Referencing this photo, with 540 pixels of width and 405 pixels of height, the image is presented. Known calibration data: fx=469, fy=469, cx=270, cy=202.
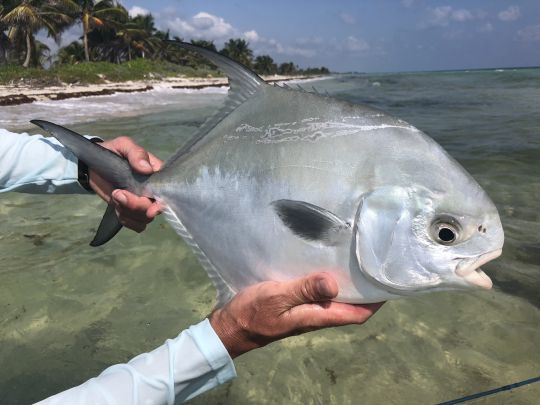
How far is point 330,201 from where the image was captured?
1.51 m

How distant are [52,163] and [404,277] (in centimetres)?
194

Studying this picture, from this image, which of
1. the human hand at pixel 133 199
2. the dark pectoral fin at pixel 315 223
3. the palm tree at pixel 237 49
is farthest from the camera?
the palm tree at pixel 237 49

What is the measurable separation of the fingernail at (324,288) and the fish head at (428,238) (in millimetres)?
124

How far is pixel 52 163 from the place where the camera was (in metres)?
2.48

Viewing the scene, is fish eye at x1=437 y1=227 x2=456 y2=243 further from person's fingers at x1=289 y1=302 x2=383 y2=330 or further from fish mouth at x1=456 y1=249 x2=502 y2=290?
person's fingers at x1=289 y1=302 x2=383 y2=330

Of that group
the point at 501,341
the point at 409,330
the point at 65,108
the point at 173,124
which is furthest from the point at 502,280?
the point at 65,108

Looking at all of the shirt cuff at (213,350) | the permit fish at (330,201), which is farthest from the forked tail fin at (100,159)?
the shirt cuff at (213,350)

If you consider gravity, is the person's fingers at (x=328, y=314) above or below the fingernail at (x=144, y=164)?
below

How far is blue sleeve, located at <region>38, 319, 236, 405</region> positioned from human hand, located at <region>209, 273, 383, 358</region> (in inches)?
2.5

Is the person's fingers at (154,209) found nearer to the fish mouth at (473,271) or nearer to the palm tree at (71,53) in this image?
the fish mouth at (473,271)

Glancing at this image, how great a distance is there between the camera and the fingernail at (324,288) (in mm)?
1439

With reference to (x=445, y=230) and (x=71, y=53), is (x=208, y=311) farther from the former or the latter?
(x=71, y=53)

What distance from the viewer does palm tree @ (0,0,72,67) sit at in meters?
29.0

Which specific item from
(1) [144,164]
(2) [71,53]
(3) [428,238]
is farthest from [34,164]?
(2) [71,53]
